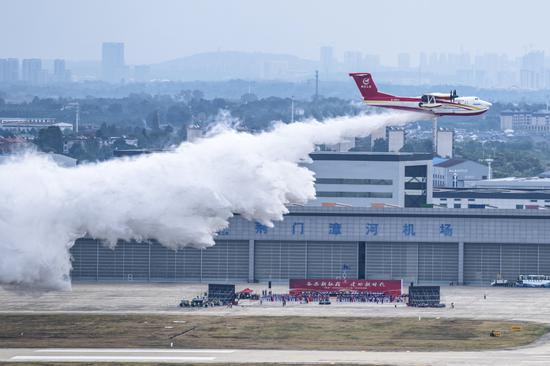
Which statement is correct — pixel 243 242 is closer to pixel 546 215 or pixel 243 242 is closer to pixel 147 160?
pixel 546 215

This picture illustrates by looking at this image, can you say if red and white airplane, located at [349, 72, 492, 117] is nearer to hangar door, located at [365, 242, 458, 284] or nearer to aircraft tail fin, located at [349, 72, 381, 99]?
aircraft tail fin, located at [349, 72, 381, 99]

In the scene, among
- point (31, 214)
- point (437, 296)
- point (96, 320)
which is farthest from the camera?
point (437, 296)

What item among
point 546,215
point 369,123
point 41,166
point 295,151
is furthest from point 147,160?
point 546,215

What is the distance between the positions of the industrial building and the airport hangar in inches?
3.6

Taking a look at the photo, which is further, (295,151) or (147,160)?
(295,151)

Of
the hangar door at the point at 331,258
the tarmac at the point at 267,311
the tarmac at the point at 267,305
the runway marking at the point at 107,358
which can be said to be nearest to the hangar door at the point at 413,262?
the hangar door at the point at 331,258

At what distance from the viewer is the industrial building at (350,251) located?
148 meters

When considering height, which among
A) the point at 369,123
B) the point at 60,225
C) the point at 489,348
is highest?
the point at 369,123

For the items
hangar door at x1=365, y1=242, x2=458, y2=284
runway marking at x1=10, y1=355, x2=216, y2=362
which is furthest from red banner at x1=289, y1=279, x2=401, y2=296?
runway marking at x1=10, y1=355, x2=216, y2=362

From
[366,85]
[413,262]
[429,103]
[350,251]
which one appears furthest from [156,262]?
[429,103]

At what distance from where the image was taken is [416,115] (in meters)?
132

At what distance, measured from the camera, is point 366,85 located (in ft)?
→ 437

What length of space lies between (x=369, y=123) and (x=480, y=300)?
696 inches

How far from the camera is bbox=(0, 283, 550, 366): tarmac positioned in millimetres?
103500
